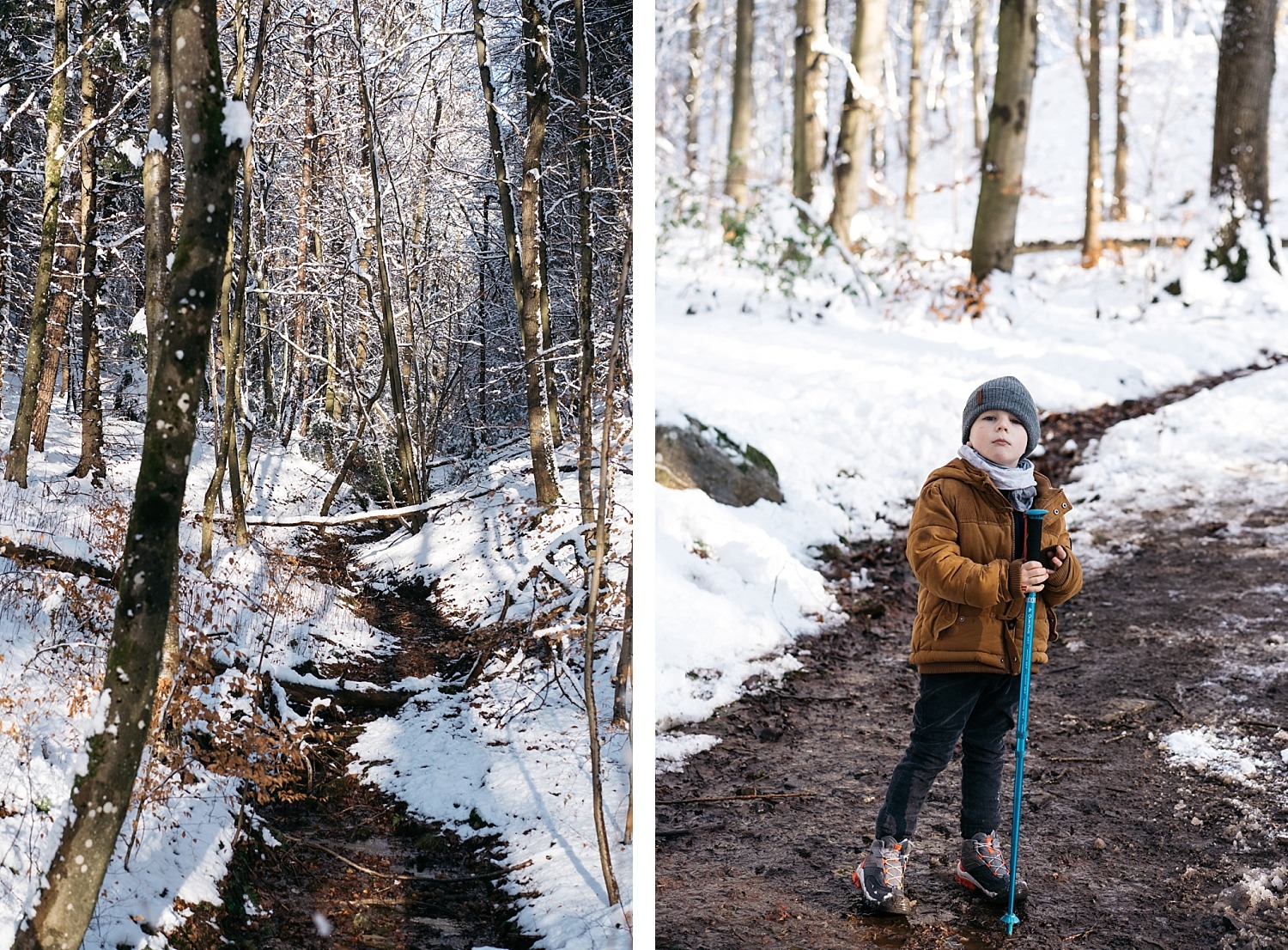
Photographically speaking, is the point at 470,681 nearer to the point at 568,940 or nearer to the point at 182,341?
the point at 568,940

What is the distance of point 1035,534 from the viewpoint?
90.4 inches

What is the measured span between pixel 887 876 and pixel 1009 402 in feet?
3.79

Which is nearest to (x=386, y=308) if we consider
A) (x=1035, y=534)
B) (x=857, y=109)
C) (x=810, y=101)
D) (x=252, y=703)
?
(x=252, y=703)

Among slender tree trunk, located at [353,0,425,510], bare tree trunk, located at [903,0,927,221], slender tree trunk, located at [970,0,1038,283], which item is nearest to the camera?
slender tree trunk, located at [353,0,425,510]

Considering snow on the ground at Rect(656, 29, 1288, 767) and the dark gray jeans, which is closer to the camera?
the dark gray jeans

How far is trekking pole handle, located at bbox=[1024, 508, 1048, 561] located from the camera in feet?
7.49

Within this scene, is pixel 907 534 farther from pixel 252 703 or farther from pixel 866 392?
pixel 252 703

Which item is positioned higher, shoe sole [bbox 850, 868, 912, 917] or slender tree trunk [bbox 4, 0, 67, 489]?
slender tree trunk [bbox 4, 0, 67, 489]

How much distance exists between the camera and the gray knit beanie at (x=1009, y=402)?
2266mm

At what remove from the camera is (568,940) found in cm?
194

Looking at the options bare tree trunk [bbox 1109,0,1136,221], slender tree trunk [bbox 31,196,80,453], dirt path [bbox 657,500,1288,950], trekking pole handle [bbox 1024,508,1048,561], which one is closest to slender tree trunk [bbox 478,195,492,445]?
slender tree trunk [bbox 31,196,80,453]

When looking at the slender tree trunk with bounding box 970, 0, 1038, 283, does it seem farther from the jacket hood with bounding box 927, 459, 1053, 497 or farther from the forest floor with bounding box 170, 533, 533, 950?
the forest floor with bounding box 170, 533, 533, 950

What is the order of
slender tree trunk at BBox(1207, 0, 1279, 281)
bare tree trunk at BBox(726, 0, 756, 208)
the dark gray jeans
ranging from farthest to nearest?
bare tree trunk at BBox(726, 0, 756, 208), slender tree trunk at BBox(1207, 0, 1279, 281), the dark gray jeans

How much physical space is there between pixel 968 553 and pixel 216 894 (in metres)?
1.67
